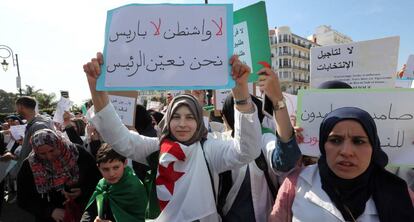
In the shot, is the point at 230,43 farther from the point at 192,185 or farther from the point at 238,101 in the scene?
the point at 192,185

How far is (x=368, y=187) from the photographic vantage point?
1476 mm

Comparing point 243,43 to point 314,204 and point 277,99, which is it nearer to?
point 277,99

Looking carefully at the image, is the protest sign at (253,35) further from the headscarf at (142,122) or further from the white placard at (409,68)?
the white placard at (409,68)

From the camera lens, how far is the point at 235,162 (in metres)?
1.68

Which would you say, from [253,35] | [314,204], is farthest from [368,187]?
[253,35]

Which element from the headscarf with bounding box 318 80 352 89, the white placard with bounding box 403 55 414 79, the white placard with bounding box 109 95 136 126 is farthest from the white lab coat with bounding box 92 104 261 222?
the white placard with bounding box 403 55 414 79

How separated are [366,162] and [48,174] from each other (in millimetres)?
2551

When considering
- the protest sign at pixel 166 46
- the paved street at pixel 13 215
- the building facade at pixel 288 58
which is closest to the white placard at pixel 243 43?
the protest sign at pixel 166 46

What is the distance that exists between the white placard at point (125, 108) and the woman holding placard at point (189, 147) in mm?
1616

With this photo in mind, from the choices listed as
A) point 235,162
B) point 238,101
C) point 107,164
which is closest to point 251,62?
point 238,101

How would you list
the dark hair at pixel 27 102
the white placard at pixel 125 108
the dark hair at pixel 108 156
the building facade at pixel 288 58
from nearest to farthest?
the dark hair at pixel 108 156 < the white placard at pixel 125 108 < the dark hair at pixel 27 102 < the building facade at pixel 288 58

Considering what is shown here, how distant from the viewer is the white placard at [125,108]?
11.3ft

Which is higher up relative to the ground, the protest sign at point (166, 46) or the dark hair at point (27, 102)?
the protest sign at point (166, 46)

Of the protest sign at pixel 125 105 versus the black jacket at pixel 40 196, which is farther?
the protest sign at pixel 125 105
